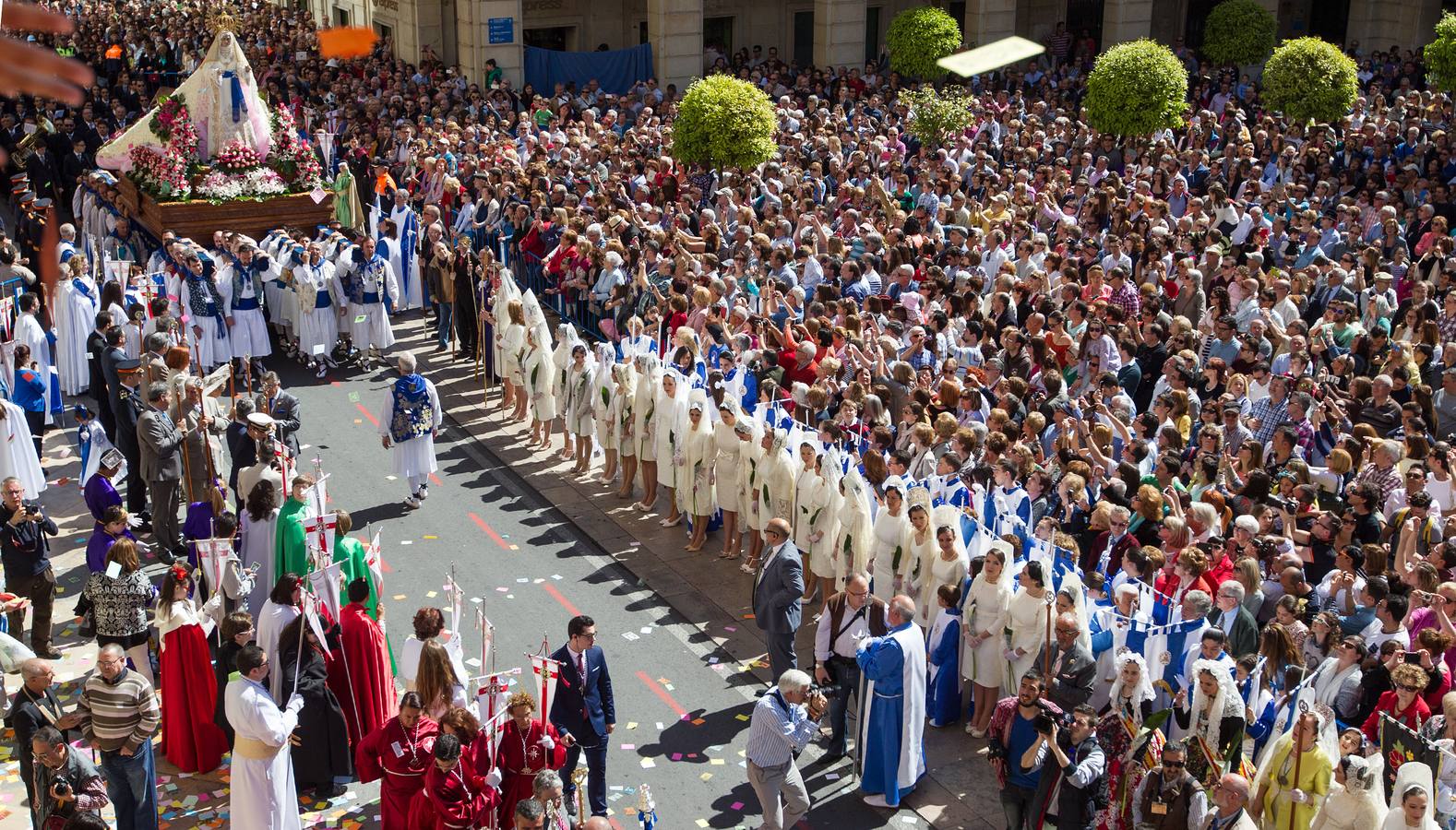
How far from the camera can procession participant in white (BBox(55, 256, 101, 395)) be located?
55.6 ft

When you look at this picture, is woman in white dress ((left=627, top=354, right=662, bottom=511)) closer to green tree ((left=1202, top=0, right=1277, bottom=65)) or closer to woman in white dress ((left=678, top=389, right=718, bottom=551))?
woman in white dress ((left=678, top=389, right=718, bottom=551))

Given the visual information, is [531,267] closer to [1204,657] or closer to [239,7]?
[1204,657]

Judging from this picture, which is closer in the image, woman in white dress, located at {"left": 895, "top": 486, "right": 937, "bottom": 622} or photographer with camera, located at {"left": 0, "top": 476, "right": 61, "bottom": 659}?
woman in white dress, located at {"left": 895, "top": 486, "right": 937, "bottom": 622}

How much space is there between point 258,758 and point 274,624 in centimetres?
110

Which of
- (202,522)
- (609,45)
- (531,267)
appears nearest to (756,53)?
(609,45)

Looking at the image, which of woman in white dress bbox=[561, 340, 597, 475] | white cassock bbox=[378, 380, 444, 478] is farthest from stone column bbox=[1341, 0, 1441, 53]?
white cassock bbox=[378, 380, 444, 478]

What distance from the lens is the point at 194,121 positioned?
2069 centimetres

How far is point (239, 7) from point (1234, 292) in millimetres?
38770

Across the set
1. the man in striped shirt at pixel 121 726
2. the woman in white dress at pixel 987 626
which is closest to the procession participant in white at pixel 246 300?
the man in striped shirt at pixel 121 726

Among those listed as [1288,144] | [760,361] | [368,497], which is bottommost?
[368,497]

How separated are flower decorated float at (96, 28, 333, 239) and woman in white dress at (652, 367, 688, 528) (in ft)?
26.0

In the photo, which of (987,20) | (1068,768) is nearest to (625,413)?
(1068,768)

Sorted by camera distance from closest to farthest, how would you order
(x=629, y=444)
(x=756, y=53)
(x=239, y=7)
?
(x=629, y=444), (x=756, y=53), (x=239, y=7)

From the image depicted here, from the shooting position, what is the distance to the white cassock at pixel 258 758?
8.55m
